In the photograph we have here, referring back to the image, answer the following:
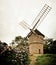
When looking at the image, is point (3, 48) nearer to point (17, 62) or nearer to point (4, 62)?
point (4, 62)

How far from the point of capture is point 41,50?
38.1m

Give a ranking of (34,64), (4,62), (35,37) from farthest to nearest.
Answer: (35,37) → (34,64) → (4,62)

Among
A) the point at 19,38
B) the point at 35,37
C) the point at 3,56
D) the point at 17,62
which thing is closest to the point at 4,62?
the point at 3,56

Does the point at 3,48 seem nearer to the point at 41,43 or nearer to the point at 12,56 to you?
the point at 12,56

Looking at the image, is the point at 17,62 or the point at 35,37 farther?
the point at 35,37

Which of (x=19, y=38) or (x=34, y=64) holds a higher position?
(x=19, y=38)

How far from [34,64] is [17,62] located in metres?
6.32

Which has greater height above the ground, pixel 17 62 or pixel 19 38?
pixel 19 38

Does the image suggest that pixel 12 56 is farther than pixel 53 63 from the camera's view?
No

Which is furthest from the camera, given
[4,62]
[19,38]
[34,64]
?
[19,38]

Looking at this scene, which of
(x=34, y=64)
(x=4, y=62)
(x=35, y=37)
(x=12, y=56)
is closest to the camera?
(x=4, y=62)

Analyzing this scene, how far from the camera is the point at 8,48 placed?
2052cm

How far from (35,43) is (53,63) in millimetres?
11947

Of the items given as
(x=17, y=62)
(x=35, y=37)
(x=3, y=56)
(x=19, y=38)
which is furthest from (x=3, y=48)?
(x=19, y=38)
